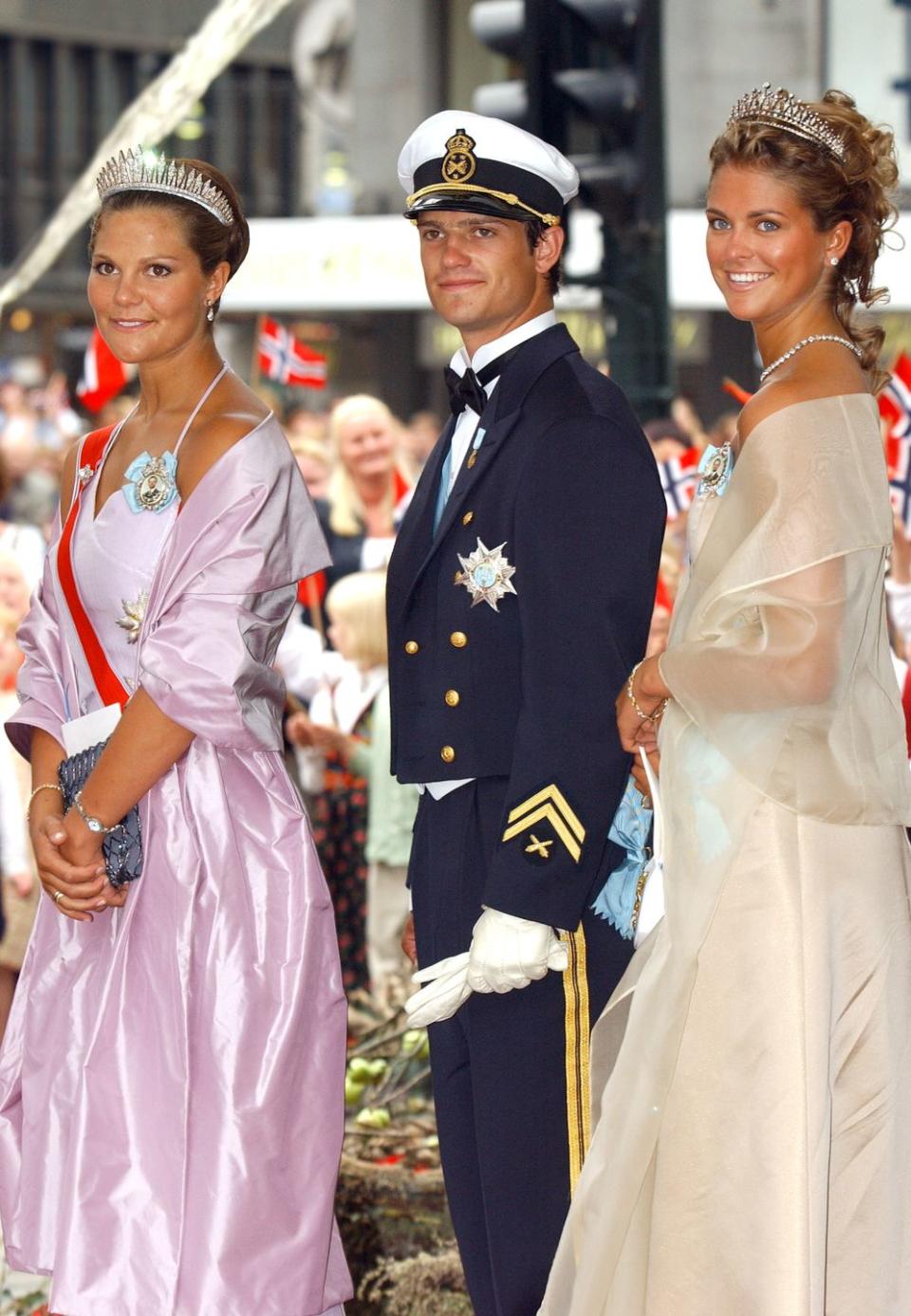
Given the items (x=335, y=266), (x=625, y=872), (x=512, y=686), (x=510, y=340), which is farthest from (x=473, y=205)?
(x=335, y=266)

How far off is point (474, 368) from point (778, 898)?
0.94 meters

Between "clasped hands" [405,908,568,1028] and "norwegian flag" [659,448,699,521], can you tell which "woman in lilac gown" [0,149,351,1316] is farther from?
"norwegian flag" [659,448,699,521]

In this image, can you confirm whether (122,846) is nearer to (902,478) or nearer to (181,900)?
(181,900)

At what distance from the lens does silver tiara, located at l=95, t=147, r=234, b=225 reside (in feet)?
9.93

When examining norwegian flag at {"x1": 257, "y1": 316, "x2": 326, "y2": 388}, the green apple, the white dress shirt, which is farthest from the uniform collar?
norwegian flag at {"x1": 257, "y1": 316, "x2": 326, "y2": 388}

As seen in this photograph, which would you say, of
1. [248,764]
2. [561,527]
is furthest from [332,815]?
[561,527]

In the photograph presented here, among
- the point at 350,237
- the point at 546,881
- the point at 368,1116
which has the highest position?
the point at 350,237

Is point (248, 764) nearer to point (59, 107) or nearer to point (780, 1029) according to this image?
point (780, 1029)

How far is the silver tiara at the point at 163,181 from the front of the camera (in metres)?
3.03

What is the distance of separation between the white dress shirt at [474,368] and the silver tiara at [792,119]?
420mm

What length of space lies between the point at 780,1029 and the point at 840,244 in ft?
3.61

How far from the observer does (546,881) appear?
106 inches

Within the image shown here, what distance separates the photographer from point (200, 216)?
9.98ft

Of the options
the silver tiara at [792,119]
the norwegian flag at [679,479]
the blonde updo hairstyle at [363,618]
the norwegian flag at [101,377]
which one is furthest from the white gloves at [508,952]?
the norwegian flag at [101,377]
